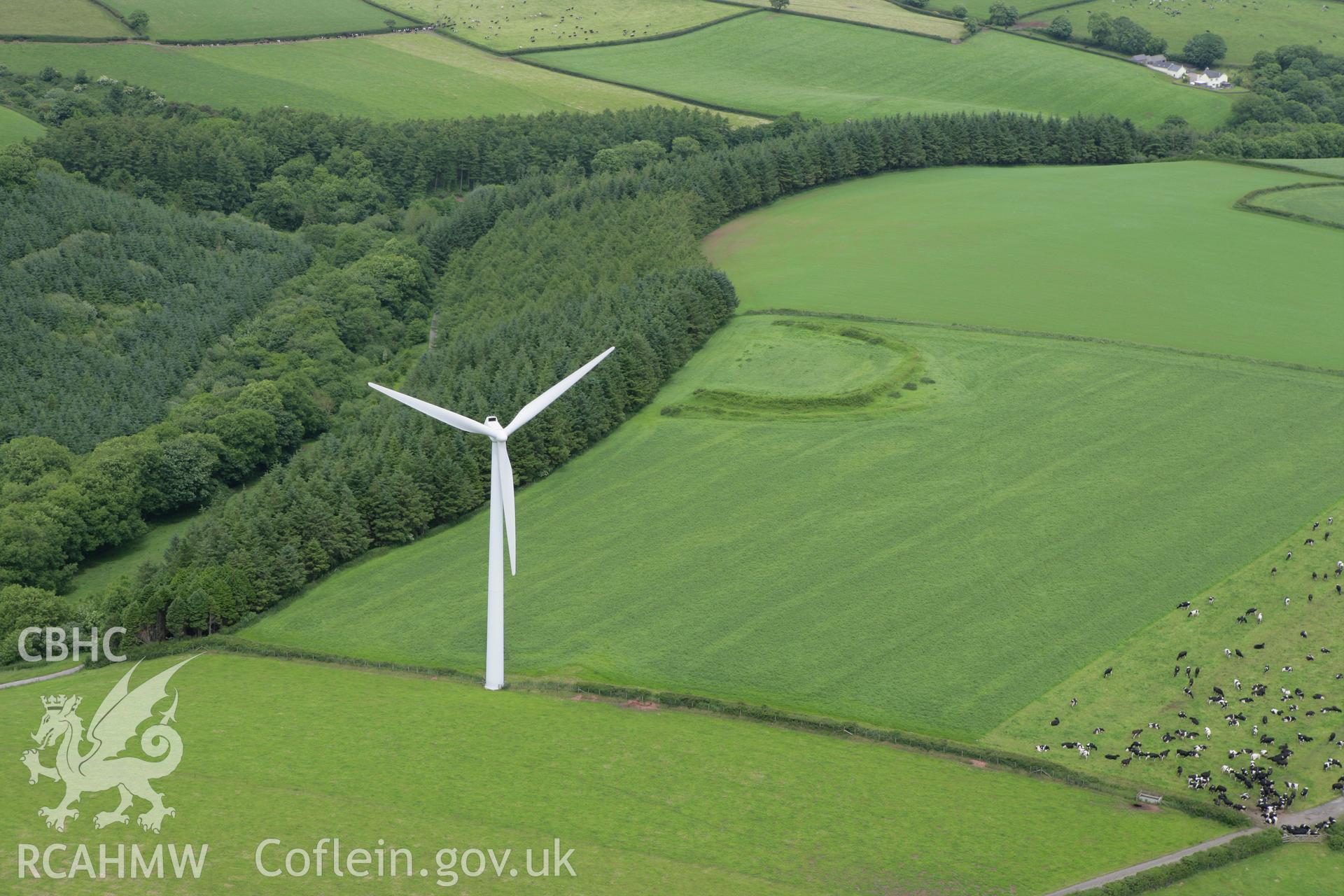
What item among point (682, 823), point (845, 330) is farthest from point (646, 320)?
point (682, 823)

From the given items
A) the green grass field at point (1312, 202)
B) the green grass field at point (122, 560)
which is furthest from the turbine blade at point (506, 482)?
the green grass field at point (1312, 202)

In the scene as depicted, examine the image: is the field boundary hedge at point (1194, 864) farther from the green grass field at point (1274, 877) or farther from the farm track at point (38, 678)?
the farm track at point (38, 678)

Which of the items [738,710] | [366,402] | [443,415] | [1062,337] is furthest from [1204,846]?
[366,402]

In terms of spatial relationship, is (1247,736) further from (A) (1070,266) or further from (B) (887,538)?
(A) (1070,266)

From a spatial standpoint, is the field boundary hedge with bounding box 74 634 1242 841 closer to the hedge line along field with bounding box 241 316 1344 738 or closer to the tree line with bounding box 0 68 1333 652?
the hedge line along field with bounding box 241 316 1344 738

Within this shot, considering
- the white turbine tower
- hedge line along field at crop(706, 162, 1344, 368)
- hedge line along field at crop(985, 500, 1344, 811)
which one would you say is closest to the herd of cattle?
hedge line along field at crop(985, 500, 1344, 811)

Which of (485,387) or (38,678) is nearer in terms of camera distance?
(38,678)
